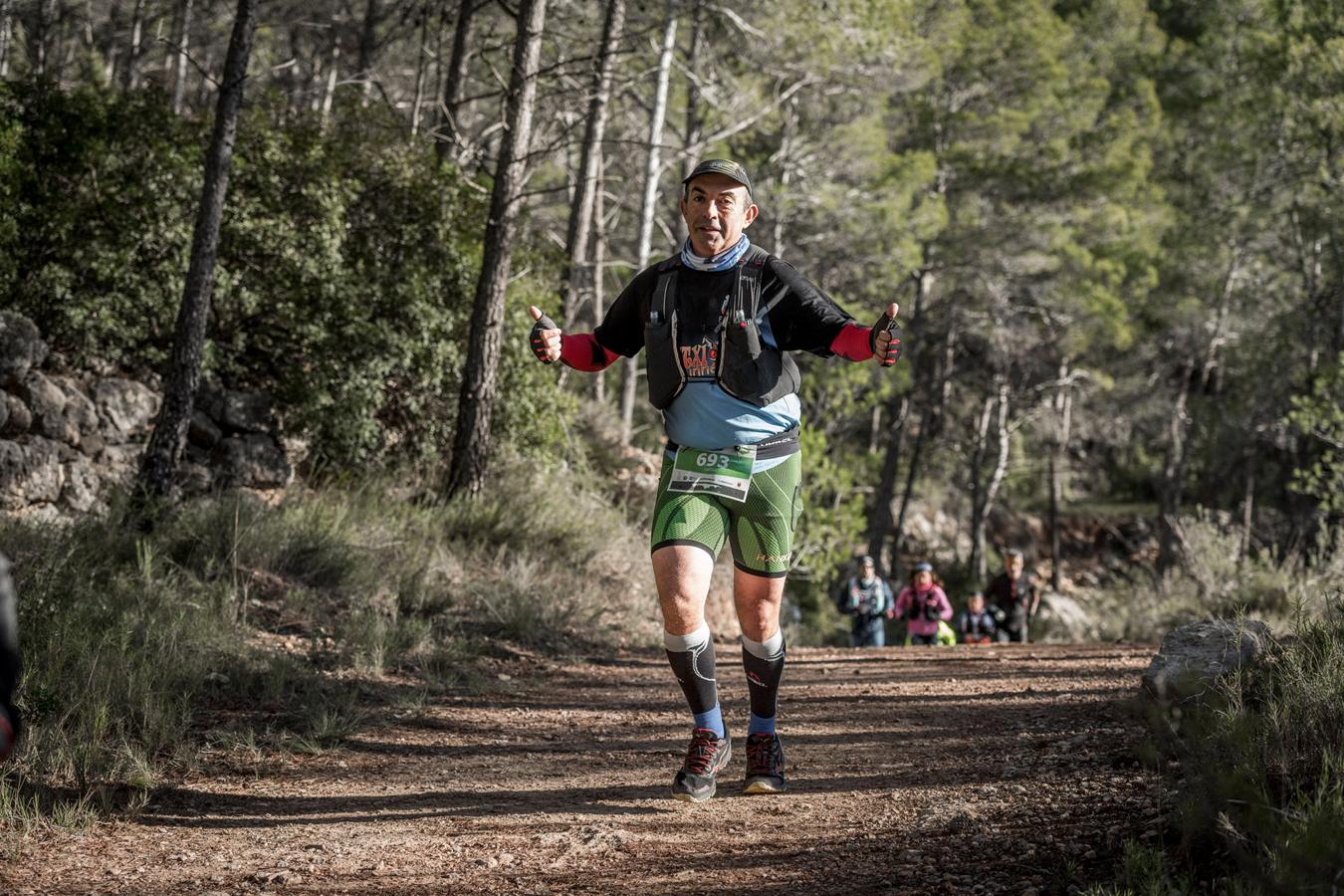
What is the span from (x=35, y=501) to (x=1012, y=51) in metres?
24.2

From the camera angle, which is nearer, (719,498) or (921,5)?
(719,498)

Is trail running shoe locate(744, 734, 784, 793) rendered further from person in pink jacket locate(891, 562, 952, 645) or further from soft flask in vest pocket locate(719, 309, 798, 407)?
person in pink jacket locate(891, 562, 952, 645)

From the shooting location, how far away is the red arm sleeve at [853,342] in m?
4.28

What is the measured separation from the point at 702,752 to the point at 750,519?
880 mm

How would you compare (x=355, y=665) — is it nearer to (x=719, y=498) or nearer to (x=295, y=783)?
(x=295, y=783)

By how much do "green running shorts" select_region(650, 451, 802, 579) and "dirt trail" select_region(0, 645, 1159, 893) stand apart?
0.90 metres

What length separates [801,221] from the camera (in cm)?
2309

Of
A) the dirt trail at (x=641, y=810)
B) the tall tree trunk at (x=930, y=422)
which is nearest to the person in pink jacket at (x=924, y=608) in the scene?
the dirt trail at (x=641, y=810)

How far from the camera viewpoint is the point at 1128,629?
39.8 ft

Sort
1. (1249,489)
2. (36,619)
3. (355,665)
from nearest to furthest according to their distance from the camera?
(36,619) < (355,665) < (1249,489)

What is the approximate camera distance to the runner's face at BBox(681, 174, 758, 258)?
14.7 ft

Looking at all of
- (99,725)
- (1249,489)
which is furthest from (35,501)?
(1249,489)

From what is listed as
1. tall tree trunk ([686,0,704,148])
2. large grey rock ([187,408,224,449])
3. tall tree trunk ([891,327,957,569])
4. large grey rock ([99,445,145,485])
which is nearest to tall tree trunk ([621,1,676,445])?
tall tree trunk ([686,0,704,148])

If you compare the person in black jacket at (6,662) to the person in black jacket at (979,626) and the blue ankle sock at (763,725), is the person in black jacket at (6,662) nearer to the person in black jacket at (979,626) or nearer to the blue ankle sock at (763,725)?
the blue ankle sock at (763,725)
